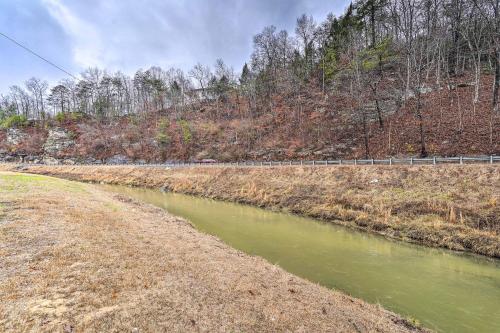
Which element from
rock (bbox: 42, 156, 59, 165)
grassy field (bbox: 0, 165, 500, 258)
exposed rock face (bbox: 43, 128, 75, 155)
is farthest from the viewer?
exposed rock face (bbox: 43, 128, 75, 155)

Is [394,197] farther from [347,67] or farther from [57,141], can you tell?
[57,141]

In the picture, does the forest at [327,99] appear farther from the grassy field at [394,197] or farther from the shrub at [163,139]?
the grassy field at [394,197]

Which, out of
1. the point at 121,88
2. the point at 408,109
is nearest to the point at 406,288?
the point at 408,109

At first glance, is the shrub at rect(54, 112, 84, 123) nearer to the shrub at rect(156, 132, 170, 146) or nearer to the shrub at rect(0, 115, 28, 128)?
the shrub at rect(0, 115, 28, 128)

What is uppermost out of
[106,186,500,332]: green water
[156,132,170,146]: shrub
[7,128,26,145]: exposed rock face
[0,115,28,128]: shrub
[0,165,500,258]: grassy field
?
[0,115,28,128]: shrub

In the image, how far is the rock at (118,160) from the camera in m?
60.6

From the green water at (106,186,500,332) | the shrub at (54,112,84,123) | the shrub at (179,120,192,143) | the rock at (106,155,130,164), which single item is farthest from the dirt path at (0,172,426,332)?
the shrub at (54,112,84,123)

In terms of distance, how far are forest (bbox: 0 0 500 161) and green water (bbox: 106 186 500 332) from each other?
55.1 ft

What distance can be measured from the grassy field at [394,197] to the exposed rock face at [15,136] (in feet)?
227

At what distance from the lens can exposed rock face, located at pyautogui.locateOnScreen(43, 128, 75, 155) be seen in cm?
6994

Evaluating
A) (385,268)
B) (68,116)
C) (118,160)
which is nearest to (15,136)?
(68,116)

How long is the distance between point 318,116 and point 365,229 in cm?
3234

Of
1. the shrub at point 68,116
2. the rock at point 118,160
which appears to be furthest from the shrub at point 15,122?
the rock at point 118,160

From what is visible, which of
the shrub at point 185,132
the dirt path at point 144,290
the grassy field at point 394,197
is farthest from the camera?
the shrub at point 185,132
